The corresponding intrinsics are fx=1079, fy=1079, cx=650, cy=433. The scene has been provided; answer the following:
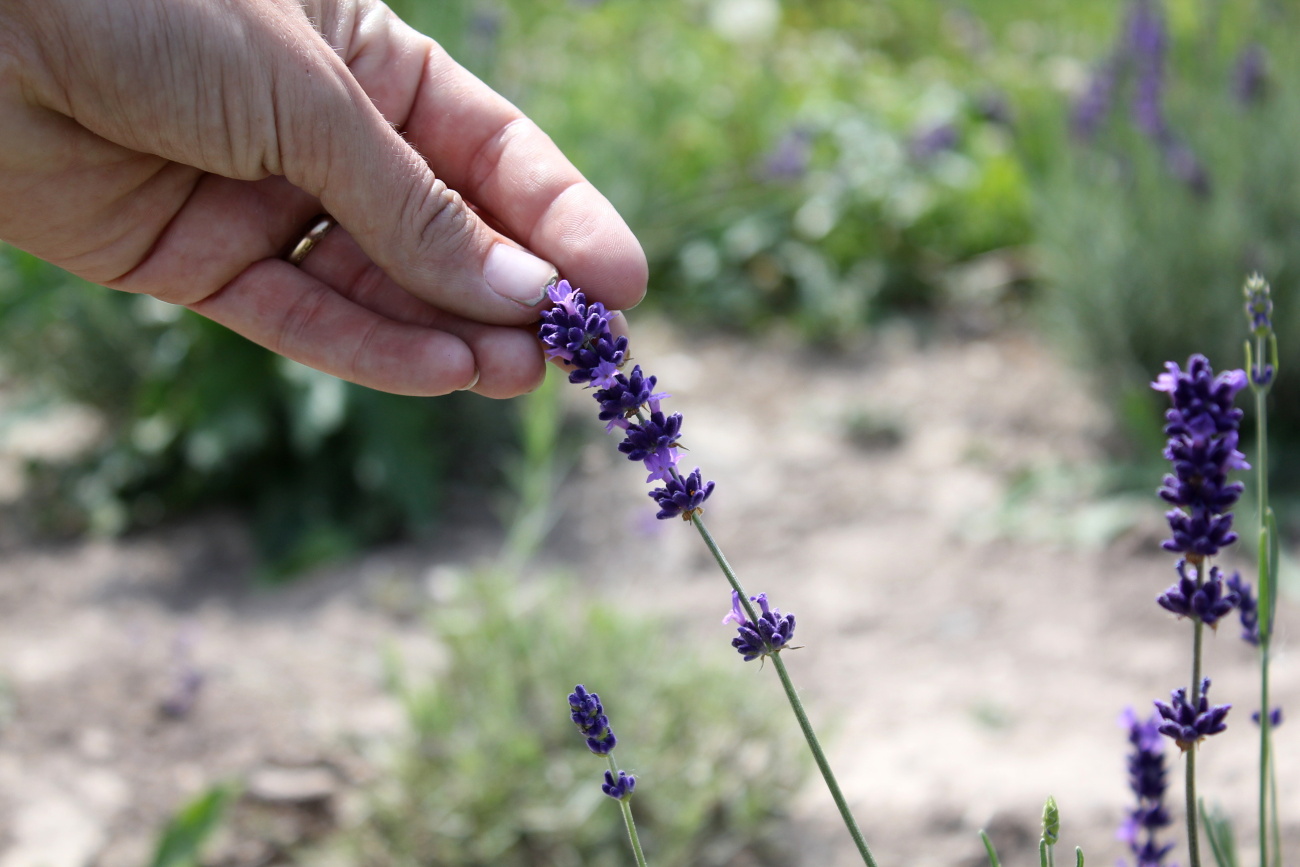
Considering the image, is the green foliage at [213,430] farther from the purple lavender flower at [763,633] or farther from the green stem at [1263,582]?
the green stem at [1263,582]

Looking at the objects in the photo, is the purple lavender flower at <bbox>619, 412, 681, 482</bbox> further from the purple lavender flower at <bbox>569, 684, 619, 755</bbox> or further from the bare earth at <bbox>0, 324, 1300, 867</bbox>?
the bare earth at <bbox>0, 324, 1300, 867</bbox>

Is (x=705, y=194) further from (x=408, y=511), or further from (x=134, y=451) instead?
(x=134, y=451)

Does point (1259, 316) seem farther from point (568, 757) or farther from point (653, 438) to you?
point (568, 757)

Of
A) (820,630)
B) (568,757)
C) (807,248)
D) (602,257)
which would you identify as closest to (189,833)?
(568,757)

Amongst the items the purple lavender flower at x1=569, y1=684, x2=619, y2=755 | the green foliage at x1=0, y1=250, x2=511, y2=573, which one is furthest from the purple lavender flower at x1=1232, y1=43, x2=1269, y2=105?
the purple lavender flower at x1=569, y1=684, x2=619, y2=755

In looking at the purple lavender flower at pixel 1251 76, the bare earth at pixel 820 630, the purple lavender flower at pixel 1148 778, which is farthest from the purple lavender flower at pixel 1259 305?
the purple lavender flower at pixel 1251 76

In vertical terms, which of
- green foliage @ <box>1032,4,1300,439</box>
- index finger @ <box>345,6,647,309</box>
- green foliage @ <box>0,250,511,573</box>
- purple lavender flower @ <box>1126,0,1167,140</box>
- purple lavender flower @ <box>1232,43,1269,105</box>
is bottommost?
index finger @ <box>345,6,647,309</box>

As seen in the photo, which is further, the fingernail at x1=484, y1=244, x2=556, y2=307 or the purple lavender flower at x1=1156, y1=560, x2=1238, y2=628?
the fingernail at x1=484, y1=244, x2=556, y2=307
